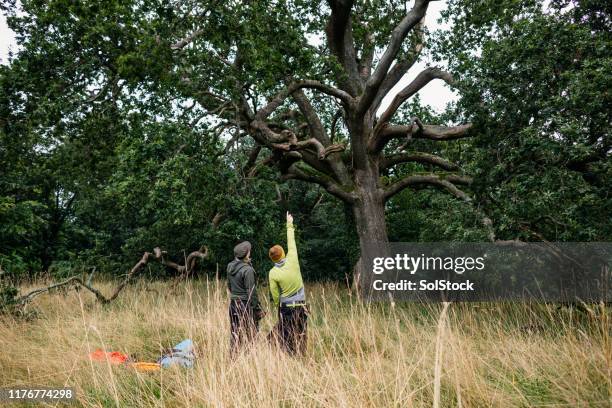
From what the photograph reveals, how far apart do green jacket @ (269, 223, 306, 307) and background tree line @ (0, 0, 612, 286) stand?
3.67m

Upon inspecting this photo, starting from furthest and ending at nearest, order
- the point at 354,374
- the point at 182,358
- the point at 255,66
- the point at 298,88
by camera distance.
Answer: the point at 298,88
the point at 255,66
the point at 182,358
the point at 354,374

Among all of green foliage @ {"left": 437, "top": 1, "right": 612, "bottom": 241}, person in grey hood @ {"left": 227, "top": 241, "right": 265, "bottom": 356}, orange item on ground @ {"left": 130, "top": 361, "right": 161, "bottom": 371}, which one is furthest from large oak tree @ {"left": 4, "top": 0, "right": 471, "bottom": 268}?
orange item on ground @ {"left": 130, "top": 361, "right": 161, "bottom": 371}

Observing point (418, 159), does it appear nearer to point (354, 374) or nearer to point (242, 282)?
point (242, 282)

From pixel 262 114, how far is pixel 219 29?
3904mm

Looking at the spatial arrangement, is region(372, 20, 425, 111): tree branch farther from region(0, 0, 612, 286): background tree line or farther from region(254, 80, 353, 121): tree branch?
region(254, 80, 353, 121): tree branch

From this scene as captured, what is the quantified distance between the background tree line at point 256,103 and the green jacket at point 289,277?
3669 mm

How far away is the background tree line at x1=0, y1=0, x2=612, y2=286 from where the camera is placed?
22.7ft

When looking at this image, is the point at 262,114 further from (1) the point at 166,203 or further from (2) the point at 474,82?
(2) the point at 474,82

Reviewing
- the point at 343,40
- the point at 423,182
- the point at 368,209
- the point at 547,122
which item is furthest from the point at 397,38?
the point at 368,209

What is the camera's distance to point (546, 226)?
8148 millimetres

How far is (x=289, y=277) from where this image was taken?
5.71 m

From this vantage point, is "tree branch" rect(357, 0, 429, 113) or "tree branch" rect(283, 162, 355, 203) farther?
"tree branch" rect(283, 162, 355, 203)

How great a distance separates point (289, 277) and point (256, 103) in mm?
6956

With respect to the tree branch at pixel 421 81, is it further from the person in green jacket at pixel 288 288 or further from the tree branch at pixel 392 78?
the person in green jacket at pixel 288 288
